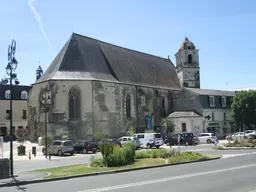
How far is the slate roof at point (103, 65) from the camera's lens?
43312mm

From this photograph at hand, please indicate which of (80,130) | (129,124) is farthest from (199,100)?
(80,130)

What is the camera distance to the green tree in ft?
170

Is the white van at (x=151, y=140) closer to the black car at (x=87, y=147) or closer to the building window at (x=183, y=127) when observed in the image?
the black car at (x=87, y=147)

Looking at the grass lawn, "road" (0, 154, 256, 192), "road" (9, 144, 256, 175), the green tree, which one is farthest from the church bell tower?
"road" (0, 154, 256, 192)

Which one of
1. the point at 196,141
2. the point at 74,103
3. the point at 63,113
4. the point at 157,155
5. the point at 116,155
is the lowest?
the point at 196,141

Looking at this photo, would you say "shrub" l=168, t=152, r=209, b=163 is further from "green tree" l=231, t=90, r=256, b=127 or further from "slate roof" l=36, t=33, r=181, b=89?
"green tree" l=231, t=90, r=256, b=127

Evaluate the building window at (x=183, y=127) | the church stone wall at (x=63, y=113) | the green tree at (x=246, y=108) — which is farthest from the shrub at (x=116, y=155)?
the green tree at (x=246, y=108)

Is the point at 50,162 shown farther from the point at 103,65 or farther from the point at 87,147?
the point at 103,65

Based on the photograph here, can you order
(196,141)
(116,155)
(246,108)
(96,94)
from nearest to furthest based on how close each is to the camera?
1. (116,155)
2. (196,141)
3. (96,94)
4. (246,108)

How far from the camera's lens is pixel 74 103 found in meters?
42.8

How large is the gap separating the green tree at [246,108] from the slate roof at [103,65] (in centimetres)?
1182

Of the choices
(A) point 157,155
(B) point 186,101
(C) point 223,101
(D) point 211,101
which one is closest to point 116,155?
(A) point 157,155

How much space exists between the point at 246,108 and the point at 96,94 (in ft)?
84.8

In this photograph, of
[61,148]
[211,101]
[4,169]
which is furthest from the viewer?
[211,101]
